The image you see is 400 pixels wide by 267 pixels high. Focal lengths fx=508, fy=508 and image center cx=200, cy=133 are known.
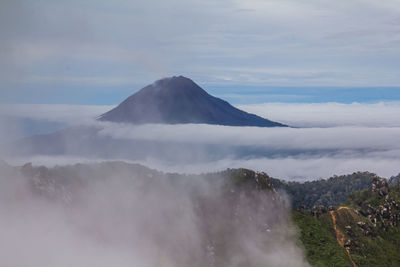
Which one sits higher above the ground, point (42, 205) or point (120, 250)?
point (42, 205)

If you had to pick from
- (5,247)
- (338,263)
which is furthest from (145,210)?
(338,263)

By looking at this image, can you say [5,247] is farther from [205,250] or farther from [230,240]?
[230,240]

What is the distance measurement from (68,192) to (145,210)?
3062 cm

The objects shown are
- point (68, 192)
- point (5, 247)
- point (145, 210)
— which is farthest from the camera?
point (145, 210)

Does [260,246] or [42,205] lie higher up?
[42,205]

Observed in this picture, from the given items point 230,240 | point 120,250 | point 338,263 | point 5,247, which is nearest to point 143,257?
point 120,250

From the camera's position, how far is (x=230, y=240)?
190750mm

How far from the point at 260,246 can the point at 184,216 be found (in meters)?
31.2

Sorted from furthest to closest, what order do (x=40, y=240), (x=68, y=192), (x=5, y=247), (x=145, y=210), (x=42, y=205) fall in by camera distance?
(x=145, y=210) < (x=68, y=192) < (x=42, y=205) < (x=40, y=240) < (x=5, y=247)

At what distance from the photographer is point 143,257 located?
17475 centimetres

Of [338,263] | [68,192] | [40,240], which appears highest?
[68,192]

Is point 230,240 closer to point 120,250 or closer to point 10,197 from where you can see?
point 120,250

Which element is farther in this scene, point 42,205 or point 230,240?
point 230,240

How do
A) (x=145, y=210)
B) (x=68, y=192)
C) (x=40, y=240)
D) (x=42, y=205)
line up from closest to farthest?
(x=40, y=240) < (x=42, y=205) < (x=68, y=192) < (x=145, y=210)
